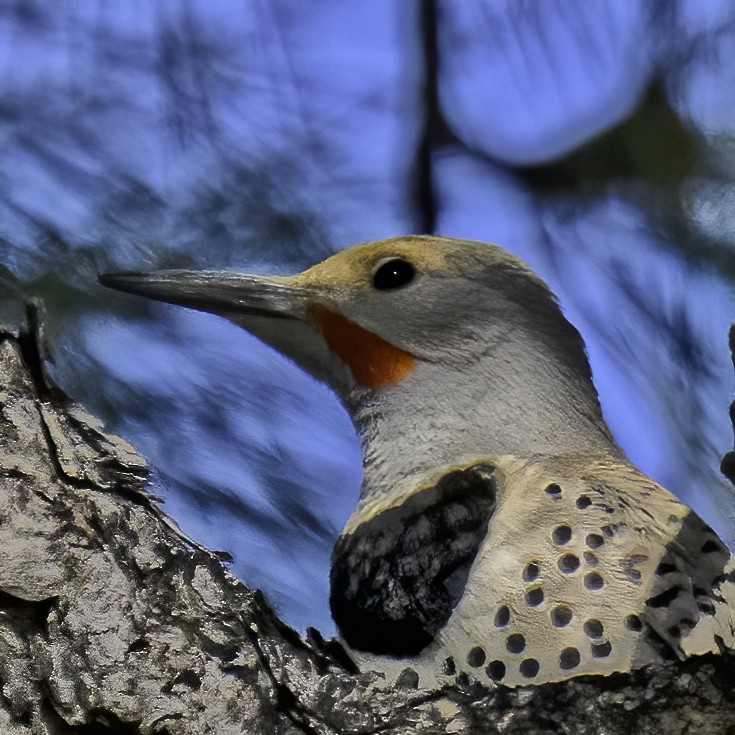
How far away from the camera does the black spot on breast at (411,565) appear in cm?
99

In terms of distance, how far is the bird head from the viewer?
1140mm

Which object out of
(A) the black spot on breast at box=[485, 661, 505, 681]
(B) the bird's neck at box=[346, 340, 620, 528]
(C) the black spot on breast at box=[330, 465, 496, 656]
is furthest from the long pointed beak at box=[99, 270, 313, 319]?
(A) the black spot on breast at box=[485, 661, 505, 681]

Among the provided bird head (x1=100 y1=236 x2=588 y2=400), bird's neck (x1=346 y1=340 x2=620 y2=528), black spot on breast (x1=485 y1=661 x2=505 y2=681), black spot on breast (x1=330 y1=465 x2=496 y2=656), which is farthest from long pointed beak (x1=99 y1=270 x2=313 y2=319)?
black spot on breast (x1=485 y1=661 x2=505 y2=681)

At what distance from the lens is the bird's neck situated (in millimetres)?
1082

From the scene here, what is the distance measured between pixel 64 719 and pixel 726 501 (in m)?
0.61

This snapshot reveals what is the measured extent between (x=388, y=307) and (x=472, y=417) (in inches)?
5.3

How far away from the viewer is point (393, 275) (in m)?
1.16

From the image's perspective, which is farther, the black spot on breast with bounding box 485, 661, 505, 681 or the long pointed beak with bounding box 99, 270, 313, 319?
the long pointed beak with bounding box 99, 270, 313, 319

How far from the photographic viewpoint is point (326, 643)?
1016mm

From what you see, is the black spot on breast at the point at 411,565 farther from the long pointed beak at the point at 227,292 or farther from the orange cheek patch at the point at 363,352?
Result: the long pointed beak at the point at 227,292

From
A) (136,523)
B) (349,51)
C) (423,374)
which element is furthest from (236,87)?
(136,523)

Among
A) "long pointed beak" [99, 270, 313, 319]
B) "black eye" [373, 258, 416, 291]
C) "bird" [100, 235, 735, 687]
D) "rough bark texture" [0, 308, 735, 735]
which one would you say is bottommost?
"rough bark texture" [0, 308, 735, 735]

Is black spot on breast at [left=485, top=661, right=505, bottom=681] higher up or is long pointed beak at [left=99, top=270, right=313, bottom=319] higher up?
long pointed beak at [left=99, top=270, right=313, bottom=319]

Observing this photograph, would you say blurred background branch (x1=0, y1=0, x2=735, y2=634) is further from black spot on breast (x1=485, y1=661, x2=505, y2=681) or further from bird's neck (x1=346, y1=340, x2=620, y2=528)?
black spot on breast (x1=485, y1=661, x2=505, y2=681)
